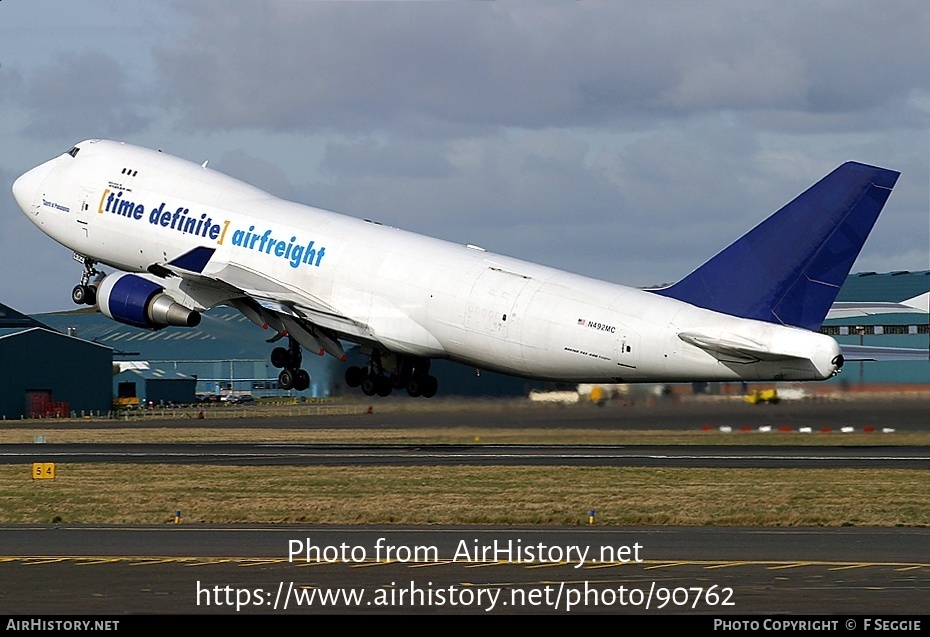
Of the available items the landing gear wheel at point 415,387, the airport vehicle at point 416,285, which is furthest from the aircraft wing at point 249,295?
the landing gear wheel at point 415,387

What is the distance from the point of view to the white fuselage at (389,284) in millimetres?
42969

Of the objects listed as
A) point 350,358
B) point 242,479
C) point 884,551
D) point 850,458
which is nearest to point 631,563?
point 884,551

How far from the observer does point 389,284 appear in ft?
156

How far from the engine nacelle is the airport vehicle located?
0.22ft

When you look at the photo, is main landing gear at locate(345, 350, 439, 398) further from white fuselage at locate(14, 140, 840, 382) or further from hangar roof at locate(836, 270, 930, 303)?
hangar roof at locate(836, 270, 930, 303)

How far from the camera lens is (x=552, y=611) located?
21438mm

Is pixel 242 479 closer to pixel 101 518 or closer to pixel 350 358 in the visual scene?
pixel 101 518

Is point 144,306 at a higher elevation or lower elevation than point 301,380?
higher

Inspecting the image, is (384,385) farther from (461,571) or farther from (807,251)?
(461,571)

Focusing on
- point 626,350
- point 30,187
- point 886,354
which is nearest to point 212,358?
point 30,187

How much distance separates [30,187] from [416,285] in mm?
17370

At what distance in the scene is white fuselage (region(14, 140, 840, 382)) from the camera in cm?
4297

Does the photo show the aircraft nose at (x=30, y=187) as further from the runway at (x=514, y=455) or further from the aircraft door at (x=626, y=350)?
the aircraft door at (x=626, y=350)

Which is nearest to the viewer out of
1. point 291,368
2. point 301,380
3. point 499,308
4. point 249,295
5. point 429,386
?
point 499,308
